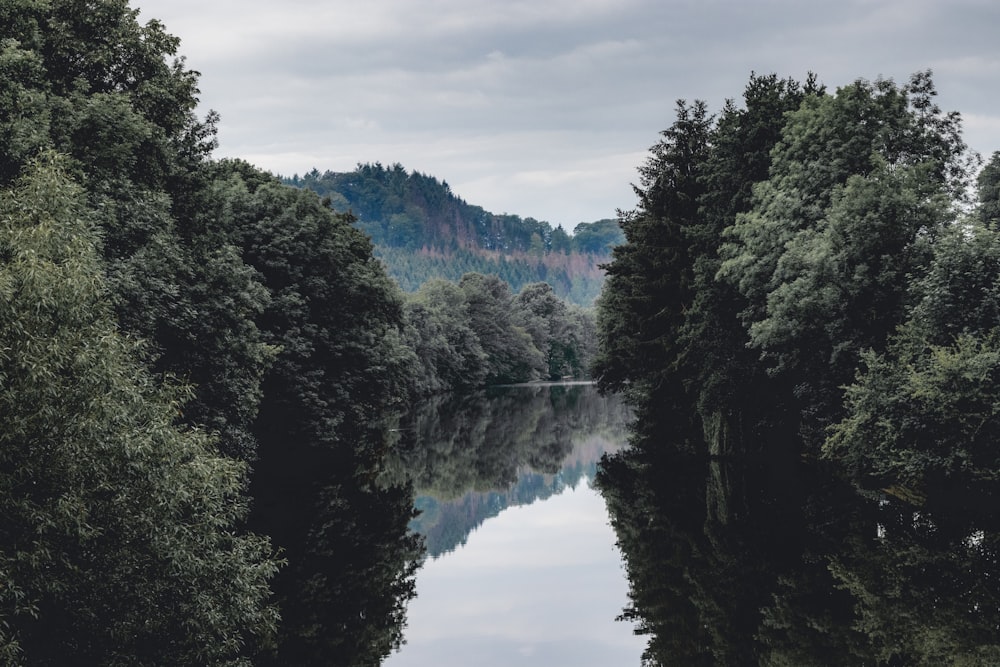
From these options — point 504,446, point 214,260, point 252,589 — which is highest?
point 214,260

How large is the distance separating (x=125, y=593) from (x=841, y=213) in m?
30.0

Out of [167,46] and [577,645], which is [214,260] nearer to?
[167,46]

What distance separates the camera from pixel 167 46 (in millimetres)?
34594

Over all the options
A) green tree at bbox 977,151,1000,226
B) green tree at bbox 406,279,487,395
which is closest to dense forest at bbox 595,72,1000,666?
green tree at bbox 977,151,1000,226

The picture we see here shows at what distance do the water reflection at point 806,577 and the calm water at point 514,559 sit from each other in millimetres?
1126

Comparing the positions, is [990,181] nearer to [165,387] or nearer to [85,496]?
[165,387]

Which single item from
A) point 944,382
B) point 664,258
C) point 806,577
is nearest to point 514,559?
point 806,577

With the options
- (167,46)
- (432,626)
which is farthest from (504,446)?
(432,626)

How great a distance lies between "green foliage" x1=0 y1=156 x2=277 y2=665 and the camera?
620 inches

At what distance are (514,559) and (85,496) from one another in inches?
772

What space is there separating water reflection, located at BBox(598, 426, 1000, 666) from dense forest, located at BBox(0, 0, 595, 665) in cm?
701

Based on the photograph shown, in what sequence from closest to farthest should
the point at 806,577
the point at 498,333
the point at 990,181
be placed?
1. the point at 806,577
2. the point at 990,181
3. the point at 498,333

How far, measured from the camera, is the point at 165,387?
2220 cm

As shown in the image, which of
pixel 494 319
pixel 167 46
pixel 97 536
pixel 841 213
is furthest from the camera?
pixel 494 319
